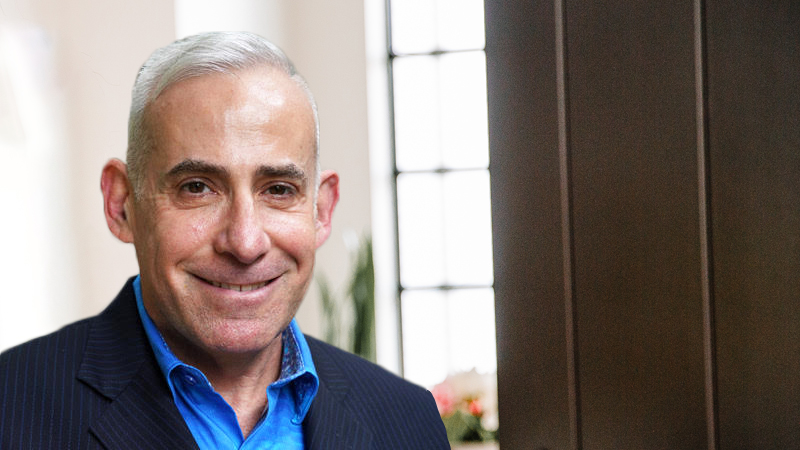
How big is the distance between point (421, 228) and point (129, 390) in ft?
8.94

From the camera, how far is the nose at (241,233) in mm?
1215

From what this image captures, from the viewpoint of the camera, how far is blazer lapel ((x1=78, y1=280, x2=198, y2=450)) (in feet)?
3.99

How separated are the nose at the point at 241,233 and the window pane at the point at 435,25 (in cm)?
288

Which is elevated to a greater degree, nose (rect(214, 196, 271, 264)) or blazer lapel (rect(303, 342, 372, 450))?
nose (rect(214, 196, 271, 264))

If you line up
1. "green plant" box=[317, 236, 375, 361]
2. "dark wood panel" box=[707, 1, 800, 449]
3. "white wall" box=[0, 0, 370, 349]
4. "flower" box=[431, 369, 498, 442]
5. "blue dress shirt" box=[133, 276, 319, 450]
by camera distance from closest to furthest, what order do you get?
"blue dress shirt" box=[133, 276, 319, 450] → "dark wood panel" box=[707, 1, 800, 449] → "white wall" box=[0, 0, 370, 349] → "green plant" box=[317, 236, 375, 361] → "flower" box=[431, 369, 498, 442]

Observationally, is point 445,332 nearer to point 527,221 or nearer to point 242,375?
point 527,221

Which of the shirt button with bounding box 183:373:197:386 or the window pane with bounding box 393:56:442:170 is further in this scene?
the window pane with bounding box 393:56:442:170

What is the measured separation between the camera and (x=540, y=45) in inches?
79.0

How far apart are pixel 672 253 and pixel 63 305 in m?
1.70

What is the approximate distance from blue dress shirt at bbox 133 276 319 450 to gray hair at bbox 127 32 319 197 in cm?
27

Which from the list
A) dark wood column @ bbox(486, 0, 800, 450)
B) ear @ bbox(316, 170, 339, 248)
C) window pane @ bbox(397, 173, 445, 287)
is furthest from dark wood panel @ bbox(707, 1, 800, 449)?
window pane @ bbox(397, 173, 445, 287)

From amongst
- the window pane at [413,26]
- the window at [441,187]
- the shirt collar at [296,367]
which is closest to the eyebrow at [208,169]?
the shirt collar at [296,367]

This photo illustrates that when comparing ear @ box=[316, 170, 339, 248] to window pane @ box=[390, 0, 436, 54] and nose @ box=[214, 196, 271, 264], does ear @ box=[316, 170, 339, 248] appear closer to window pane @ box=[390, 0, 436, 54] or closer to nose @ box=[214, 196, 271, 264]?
nose @ box=[214, 196, 271, 264]

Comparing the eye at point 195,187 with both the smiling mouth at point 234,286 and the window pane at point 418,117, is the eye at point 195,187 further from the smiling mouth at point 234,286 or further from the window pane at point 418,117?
the window pane at point 418,117
